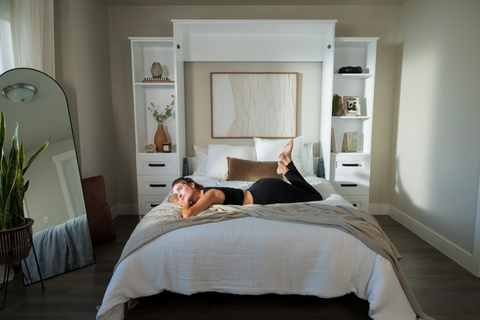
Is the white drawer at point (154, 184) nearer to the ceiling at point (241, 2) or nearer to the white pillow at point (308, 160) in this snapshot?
the white pillow at point (308, 160)

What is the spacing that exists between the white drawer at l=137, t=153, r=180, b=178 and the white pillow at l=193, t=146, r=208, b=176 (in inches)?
9.8

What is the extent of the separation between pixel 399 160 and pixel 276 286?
275 centimetres

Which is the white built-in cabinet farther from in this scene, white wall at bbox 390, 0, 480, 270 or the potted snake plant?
the potted snake plant

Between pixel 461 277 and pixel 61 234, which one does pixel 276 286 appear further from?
pixel 61 234

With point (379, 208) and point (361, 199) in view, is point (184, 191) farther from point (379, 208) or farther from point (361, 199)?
point (379, 208)

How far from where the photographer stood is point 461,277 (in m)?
2.64

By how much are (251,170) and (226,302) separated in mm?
1581

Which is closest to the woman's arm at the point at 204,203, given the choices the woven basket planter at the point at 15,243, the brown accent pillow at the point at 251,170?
the brown accent pillow at the point at 251,170

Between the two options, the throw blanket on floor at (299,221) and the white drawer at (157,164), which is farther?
the white drawer at (157,164)

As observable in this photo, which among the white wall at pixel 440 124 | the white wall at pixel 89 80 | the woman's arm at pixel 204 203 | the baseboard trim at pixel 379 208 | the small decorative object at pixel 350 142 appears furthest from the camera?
the baseboard trim at pixel 379 208

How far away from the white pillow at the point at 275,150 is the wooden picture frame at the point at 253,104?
29 centimetres

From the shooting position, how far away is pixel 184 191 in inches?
103

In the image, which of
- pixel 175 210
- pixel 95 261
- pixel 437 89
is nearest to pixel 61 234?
pixel 95 261

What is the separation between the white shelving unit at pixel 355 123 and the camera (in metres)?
3.89
